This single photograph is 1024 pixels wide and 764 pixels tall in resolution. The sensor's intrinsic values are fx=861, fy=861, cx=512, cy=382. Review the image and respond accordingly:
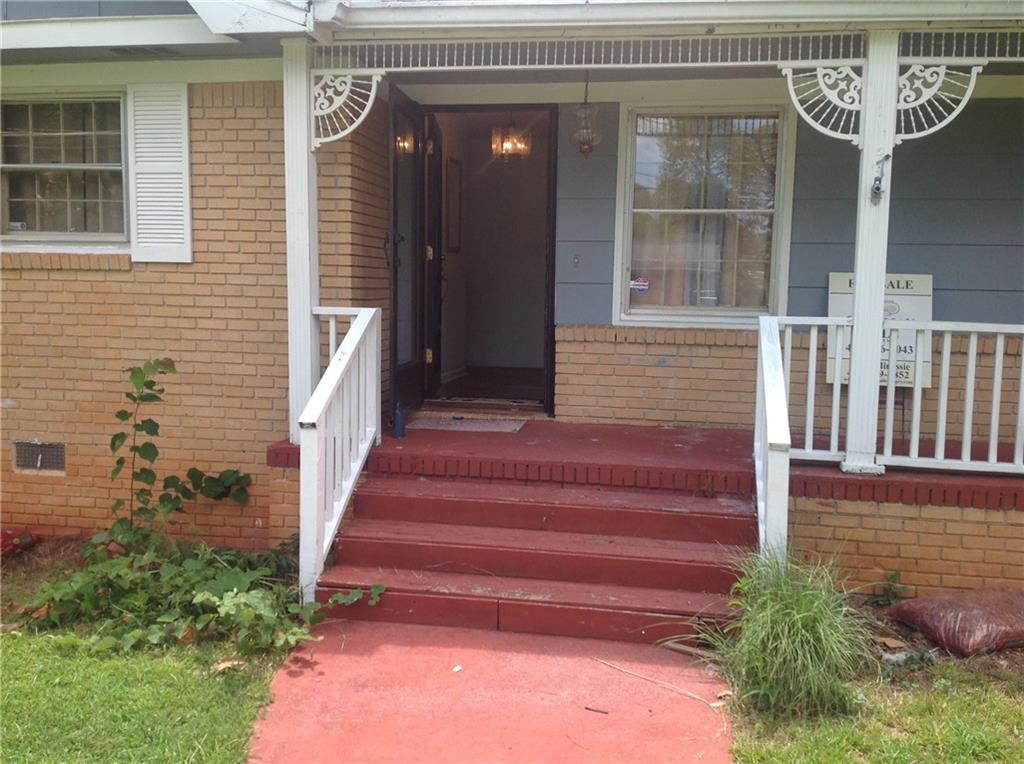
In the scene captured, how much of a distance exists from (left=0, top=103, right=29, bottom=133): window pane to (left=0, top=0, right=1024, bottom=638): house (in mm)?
23

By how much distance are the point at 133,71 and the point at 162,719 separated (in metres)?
Answer: 4.09

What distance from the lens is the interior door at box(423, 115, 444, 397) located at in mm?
6348

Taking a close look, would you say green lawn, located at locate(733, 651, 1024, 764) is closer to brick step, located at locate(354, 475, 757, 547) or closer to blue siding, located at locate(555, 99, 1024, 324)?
brick step, located at locate(354, 475, 757, 547)

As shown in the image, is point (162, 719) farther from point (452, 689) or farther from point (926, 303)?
point (926, 303)

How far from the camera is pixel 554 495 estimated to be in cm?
471

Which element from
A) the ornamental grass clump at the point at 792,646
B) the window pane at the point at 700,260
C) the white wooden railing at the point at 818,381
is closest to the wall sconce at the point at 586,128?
the window pane at the point at 700,260

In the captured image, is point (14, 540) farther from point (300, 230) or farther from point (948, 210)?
point (948, 210)

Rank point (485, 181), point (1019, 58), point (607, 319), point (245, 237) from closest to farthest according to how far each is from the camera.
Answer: point (1019, 58), point (245, 237), point (607, 319), point (485, 181)

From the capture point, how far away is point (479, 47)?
15.4ft

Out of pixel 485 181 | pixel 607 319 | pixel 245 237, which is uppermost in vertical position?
pixel 485 181

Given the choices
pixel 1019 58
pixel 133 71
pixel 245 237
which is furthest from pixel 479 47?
pixel 1019 58

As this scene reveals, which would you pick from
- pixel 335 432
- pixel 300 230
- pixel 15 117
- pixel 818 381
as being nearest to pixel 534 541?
pixel 335 432

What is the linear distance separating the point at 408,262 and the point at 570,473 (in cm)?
215

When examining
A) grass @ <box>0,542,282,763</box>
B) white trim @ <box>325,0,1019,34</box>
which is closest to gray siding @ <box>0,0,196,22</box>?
white trim @ <box>325,0,1019,34</box>
